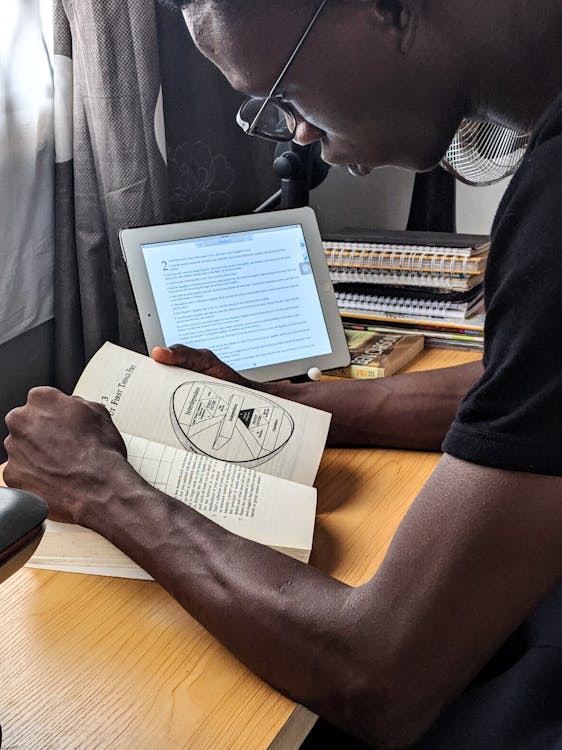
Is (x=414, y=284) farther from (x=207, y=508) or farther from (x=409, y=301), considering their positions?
(x=207, y=508)

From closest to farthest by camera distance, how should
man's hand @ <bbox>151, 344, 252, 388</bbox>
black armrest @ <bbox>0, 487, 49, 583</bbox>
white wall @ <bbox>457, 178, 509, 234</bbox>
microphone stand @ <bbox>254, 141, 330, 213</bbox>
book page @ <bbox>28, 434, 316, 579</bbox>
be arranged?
black armrest @ <bbox>0, 487, 49, 583</bbox>
book page @ <bbox>28, 434, 316, 579</bbox>
man's hand @ <bbox>151, 344, 252, 388</bbox>
microphone stand @ <bbox>254, 141, 330, 213</bbox>
white wall @ <bbox>457, 178, 509, 234</bbox>

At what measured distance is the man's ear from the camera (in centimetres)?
74

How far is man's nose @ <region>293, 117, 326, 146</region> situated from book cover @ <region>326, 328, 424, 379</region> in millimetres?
521

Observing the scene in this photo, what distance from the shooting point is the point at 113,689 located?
725mm

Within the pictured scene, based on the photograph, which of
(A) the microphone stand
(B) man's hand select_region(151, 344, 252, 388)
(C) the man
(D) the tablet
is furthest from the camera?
(A) the microphone stand

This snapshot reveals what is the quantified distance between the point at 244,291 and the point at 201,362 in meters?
0.22

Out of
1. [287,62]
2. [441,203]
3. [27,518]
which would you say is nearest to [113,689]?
A: [27,518]

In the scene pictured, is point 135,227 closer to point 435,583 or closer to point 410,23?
point 410,23

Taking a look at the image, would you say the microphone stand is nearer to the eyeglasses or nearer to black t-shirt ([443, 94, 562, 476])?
the eyeglasses

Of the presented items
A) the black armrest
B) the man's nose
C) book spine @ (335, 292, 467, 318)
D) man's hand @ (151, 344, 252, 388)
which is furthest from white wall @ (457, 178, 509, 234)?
the black armrest

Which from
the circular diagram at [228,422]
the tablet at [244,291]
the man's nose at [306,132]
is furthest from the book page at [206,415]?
the man's nose at [306,132]

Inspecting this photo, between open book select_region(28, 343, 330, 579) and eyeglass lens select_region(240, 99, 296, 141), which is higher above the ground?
eyeglass lens select_region(240, 99, 296, 141)

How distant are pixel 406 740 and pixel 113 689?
24cm

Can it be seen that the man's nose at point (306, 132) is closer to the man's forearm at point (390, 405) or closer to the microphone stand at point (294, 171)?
the man's forearm at point (390, 405)
